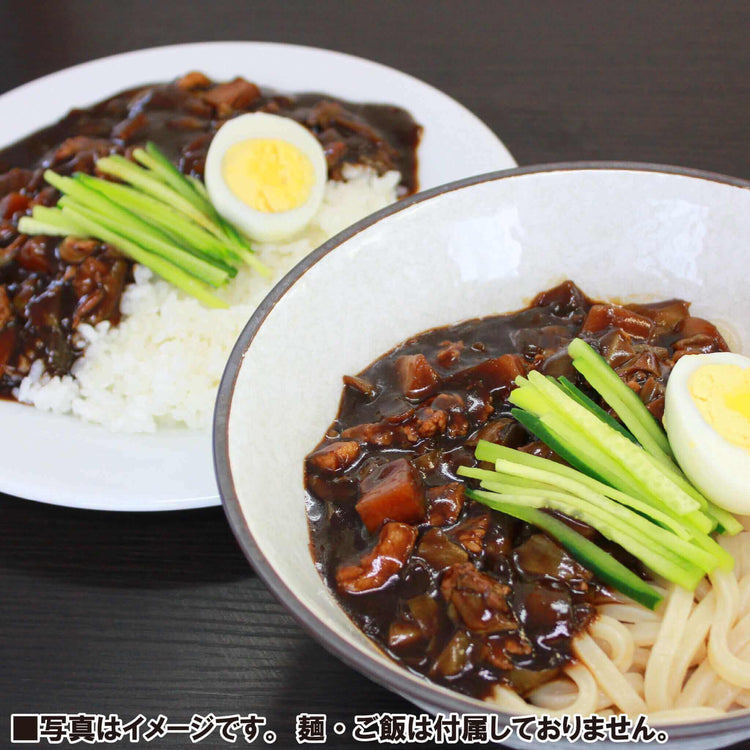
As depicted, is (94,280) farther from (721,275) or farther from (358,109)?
(721,275)

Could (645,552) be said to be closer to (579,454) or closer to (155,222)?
(579,454)

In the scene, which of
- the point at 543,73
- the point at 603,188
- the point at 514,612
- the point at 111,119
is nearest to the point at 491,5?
the point at 543,73

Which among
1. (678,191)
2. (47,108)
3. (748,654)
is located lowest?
(748,654)

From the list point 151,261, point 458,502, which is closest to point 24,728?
point 458,502

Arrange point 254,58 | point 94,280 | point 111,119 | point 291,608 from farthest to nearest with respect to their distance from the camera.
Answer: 1. point 254,58
2. point 111,119
3. point 94,280
4. point 291,608

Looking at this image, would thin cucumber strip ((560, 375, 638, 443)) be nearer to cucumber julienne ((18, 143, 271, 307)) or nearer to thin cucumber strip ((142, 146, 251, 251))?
cucumber julienne ((18, 143, 271, 307))

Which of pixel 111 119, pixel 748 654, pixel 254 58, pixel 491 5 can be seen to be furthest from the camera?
pixel 491 5

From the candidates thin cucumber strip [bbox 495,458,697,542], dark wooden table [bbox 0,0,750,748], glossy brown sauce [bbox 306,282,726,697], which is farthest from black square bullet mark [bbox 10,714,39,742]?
thin cucumber strip [bbox 495,458,697,542]
